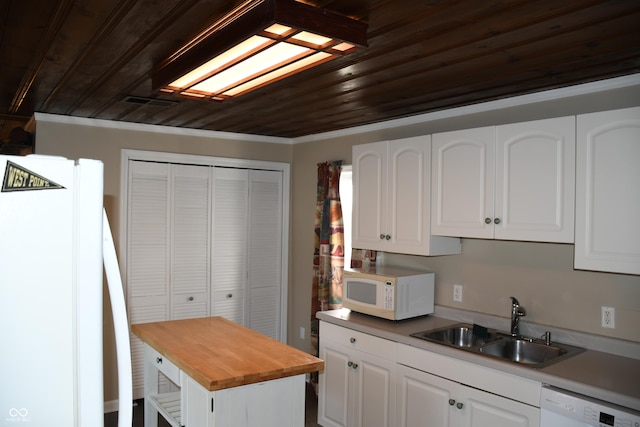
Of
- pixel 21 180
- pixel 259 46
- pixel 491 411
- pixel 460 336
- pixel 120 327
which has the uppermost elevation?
pixel 259 46

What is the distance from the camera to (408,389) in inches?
120

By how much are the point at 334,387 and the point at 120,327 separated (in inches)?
105

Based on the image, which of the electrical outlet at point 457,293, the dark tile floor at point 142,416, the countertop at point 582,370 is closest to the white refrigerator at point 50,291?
the countertop at point 582,370

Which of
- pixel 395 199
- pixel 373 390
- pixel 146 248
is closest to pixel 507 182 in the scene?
pixel 395 199

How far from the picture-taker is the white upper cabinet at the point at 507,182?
2.61m

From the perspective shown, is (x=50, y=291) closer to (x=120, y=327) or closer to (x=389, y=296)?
(x=120, y=327)

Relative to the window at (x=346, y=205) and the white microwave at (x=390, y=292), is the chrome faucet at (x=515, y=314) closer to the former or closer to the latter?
the white microwave at (x=390, y=292)

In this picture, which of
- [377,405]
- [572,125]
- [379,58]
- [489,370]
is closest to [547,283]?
[489,370]

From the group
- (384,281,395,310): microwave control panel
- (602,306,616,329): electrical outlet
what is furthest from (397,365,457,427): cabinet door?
(602,306,616,329): electrical outlet

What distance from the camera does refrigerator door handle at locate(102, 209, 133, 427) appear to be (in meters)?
1.20

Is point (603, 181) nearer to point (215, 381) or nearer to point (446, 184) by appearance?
point (446, 184)

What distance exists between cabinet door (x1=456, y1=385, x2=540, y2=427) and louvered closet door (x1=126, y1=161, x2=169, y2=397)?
280 cm

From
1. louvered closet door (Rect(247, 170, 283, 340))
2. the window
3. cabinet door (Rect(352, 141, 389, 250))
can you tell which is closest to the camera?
cabinet door (Rect(352, 141, 389, 250))

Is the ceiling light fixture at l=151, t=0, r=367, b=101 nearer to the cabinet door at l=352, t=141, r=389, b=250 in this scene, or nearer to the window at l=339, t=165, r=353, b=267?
the cabinet door at l=352, t=141, r=389, b=250
